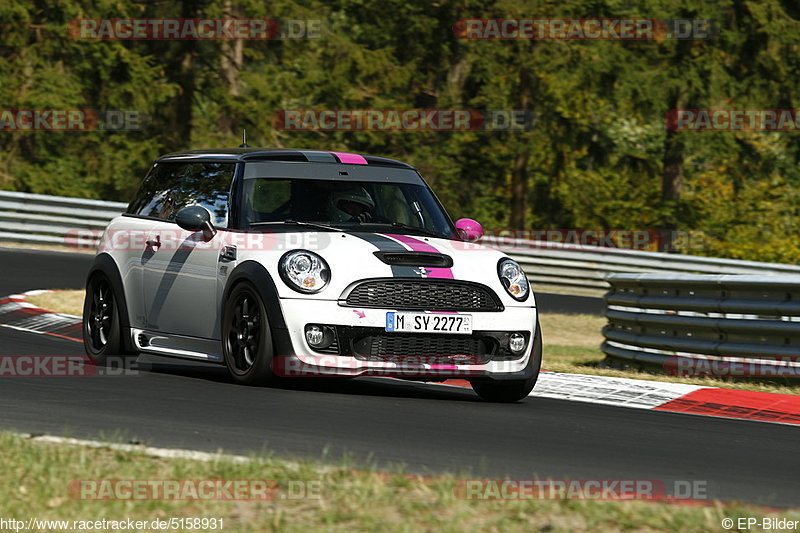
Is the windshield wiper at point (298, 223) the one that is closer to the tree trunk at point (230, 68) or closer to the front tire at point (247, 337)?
the front tire at point (247, 337)

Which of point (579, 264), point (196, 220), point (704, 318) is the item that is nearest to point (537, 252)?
→ point (579, 264)

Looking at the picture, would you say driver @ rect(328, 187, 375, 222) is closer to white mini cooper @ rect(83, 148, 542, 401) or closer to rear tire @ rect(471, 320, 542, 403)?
white mini cooper @ rect(83, 148, 542, 401)

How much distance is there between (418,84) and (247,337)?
1026 inches

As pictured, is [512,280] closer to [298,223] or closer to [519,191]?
[298,223]

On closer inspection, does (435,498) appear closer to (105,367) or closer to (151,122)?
(105,367)

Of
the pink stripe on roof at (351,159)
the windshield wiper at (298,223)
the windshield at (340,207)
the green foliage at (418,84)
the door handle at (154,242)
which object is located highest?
the green foliage at (418,84)

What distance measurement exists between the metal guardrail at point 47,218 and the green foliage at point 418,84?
9.22 meters

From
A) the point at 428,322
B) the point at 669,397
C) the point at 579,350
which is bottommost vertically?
the point at 579,350

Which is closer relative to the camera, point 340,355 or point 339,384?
point 340,355

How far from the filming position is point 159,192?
10.0 metres

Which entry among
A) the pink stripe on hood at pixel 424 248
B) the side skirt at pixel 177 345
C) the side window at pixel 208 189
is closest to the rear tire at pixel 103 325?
the side skirt at pixel 177 345

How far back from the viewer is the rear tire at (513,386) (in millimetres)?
8805

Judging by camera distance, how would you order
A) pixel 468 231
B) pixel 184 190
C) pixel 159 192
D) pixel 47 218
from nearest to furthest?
1. pixel 468 231
2. pixel 184 190
3. pixel 159 192
4. pixel 47 218

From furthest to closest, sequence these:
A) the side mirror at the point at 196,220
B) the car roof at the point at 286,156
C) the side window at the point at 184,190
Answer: the car roof at the point at 286,156, the side window at the point at 184,190, the side mirror at the point at 196,220
